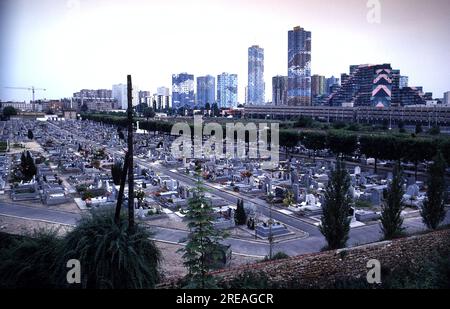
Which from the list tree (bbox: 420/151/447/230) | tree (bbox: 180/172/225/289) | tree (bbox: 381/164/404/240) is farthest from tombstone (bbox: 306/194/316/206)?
tree (bbox: 180/172/225/289)

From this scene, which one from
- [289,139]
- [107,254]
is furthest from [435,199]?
[289,139]

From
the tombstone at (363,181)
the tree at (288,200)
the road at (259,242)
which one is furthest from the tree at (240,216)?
the tombstone at (363,181)

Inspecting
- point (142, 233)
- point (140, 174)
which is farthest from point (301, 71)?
point (142, 233)

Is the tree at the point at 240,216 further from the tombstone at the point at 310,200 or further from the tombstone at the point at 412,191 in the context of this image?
the tombstone at the point at 412,191

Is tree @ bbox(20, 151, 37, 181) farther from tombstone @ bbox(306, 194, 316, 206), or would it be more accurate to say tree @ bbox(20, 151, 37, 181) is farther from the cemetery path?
tombstone @ bbox(306, 194, 316, 206)

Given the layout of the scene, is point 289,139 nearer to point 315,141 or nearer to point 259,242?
point 315,141

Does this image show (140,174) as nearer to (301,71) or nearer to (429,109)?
(429,109)
